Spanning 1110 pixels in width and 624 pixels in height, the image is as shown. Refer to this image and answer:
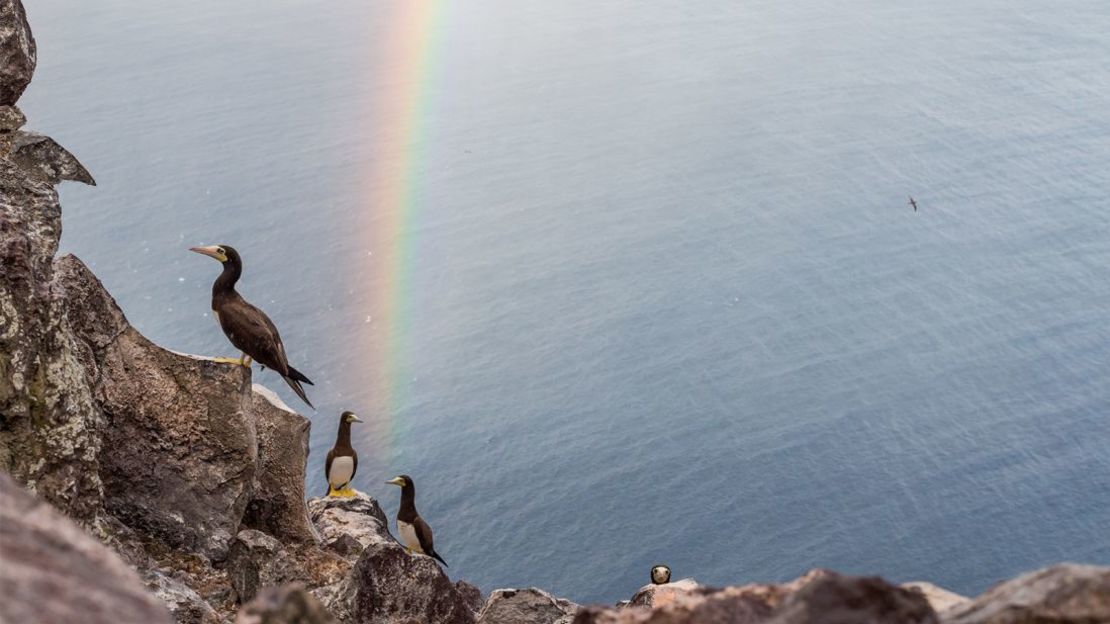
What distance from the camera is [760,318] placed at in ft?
339

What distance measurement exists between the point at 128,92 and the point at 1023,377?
3522 inches

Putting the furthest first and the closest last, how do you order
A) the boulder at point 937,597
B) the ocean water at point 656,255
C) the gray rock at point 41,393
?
the ocean water at point 656,255, the gray rock at point 41,393, the boulder at point 937,597

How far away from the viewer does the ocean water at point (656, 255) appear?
286 feet

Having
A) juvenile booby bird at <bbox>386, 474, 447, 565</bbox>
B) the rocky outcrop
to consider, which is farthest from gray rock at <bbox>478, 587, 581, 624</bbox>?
juvenile booby bird at <bbox>386, 474, 447, 565</bbox>

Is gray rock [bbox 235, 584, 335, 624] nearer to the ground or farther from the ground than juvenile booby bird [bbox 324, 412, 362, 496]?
farther from the ground

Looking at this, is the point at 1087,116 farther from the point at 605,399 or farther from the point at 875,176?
the point at 605,399

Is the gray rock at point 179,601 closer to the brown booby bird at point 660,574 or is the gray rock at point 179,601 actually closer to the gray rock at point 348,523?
the gray rock at point 348,523

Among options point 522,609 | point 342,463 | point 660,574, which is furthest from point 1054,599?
point 660,574

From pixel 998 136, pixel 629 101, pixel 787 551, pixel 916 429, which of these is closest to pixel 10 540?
pixel 787 551

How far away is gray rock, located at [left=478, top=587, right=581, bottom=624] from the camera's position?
987 inches

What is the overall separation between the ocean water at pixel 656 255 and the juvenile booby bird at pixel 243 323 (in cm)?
5378

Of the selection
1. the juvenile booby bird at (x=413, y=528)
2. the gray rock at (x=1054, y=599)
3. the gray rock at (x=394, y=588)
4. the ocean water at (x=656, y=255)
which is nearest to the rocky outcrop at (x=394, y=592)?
the gray rock at (x=394, y=588)

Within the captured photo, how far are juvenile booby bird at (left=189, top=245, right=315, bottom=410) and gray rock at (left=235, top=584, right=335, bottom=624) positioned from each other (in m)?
18.8

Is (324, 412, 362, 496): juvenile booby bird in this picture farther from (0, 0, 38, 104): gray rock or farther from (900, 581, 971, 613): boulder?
(900, 581, 971, 613): boulder
